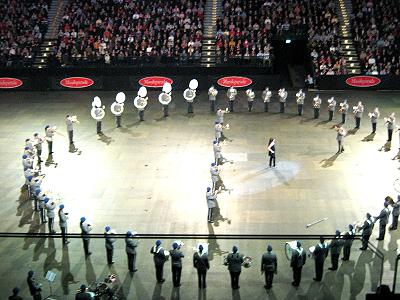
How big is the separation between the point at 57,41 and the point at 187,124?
1430cm

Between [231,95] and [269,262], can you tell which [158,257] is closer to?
[269,262]

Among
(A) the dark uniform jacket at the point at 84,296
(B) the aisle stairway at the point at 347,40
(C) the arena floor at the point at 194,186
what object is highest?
(B) the aisle stairway at the point at 347,40

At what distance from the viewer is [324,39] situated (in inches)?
1564

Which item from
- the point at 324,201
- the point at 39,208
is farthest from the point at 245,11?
the point at 39,208

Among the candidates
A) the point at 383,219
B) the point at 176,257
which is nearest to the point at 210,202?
the point at 176,257

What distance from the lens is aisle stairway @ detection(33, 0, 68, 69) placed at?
4103 centimetres

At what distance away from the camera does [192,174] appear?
86.7ft

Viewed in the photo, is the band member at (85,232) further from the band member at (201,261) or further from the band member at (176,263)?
the band member at (201,261)

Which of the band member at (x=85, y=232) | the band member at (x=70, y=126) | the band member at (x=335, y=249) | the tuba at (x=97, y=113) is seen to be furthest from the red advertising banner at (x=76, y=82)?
the band member at (x=335, y=249)

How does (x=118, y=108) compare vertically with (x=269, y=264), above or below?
above

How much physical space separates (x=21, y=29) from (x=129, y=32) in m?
7.76

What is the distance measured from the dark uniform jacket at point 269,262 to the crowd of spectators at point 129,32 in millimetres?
23037

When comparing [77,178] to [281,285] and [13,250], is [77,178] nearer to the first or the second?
[13,250]

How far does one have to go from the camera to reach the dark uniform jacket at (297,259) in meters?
18.0
